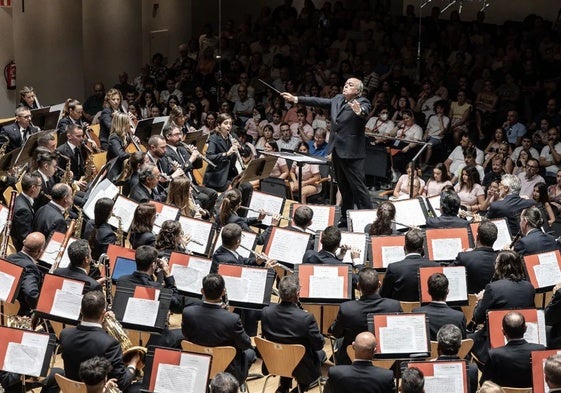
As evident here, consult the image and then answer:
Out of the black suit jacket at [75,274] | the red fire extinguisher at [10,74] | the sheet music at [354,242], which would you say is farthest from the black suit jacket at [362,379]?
the red fire extinguisher at [10,74]

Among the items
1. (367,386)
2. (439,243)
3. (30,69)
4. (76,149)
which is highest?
(30,69)

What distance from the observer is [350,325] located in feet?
22.4

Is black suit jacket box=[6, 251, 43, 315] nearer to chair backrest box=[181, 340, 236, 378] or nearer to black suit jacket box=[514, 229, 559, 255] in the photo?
chair backrest box=[181, 340, 236, 378]

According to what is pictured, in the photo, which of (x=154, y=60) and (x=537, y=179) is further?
(x=154, y=60)

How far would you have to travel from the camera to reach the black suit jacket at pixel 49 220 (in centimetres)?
850

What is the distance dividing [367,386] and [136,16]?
1292 cm

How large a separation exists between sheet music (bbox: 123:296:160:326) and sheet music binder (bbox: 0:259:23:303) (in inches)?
33.1

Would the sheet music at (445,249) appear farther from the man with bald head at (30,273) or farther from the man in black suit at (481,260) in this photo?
the man with bald head at (30,273)

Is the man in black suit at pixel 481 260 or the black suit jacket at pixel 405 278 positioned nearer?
the black suit jacket at pixel 405 278

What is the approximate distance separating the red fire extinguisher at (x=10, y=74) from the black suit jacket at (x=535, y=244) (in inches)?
408

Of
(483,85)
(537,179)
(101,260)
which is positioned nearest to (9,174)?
(101,260)

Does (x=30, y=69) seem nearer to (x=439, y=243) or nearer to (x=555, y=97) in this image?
(x=555, y=97)

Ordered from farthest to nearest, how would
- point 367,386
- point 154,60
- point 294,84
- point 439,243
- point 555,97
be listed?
point 154,60 < point 294,84 < point 555,97 < point 439,243 < point 367,386

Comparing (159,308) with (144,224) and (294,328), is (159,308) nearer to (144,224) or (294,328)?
(294,328)
